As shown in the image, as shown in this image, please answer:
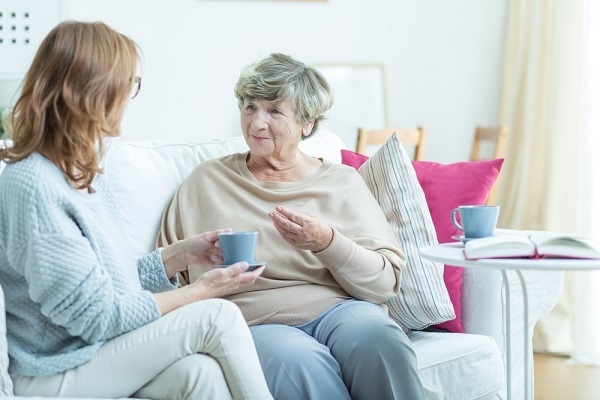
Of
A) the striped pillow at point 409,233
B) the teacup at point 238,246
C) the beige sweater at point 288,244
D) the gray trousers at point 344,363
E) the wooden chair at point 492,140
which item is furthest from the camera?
the wooden chair at point 492,140

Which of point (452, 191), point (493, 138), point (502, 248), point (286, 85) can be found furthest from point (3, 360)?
point (493, 138)

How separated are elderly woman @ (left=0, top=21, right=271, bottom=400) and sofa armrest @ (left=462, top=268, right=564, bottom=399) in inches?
38.2

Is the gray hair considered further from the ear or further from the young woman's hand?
the young woman's hand

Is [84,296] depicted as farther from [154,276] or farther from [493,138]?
[493,138]

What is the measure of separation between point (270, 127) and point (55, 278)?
0.98 metres

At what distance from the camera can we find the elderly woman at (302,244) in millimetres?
2045

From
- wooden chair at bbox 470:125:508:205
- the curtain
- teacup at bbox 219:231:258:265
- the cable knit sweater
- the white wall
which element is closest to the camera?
the cable knit sweater

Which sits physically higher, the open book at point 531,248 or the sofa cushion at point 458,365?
the open book at point 531,248

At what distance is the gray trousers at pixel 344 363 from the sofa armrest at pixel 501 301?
1.59 ft

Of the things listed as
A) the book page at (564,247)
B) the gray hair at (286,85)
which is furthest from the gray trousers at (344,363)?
the gray hair at (286,85)

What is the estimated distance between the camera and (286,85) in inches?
96.4

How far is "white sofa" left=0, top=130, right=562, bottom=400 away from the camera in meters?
2.31

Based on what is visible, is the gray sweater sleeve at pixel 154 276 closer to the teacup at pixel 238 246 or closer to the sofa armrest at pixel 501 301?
the teacup at pixel 238 246

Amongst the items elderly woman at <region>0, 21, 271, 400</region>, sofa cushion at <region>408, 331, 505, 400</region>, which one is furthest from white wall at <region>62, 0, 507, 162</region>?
elderly woman at <region>0, 21, 271, 400</region>
